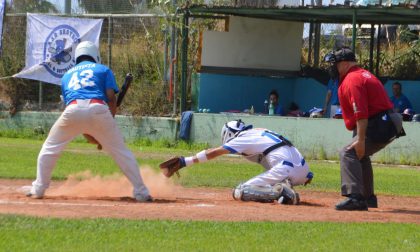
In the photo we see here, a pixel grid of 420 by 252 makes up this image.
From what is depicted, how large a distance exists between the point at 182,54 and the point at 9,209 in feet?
47.9

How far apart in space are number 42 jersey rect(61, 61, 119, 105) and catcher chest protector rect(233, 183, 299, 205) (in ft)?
6.70

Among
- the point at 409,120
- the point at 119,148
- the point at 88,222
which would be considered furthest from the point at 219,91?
the point at 88,222

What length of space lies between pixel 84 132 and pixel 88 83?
22.3 inches

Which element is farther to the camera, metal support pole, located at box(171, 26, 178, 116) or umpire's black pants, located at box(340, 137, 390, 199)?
metal support pole, located at box(171, 26, 178, 116)

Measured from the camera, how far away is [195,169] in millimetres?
17094

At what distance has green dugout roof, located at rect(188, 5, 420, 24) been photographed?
69.5ft

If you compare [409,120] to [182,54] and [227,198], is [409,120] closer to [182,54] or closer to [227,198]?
[182,54]

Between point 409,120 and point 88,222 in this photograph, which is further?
point 409,120

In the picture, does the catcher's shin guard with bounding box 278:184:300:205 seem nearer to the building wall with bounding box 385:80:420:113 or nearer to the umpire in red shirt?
the umpire in red shirt

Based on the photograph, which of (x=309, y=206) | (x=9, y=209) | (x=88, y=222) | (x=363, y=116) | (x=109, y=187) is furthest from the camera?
(x=109, y=187)

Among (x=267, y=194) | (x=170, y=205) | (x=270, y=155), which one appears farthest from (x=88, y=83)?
(x=267, y=194)

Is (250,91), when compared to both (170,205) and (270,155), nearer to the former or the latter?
(270,155)

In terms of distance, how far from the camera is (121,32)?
25734 mm

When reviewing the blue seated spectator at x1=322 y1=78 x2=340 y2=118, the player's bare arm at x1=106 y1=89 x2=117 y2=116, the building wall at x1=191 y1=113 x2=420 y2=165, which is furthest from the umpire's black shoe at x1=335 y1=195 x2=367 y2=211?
the blue seated spectator at x1=322 y1=78 x2=340 y2=118
